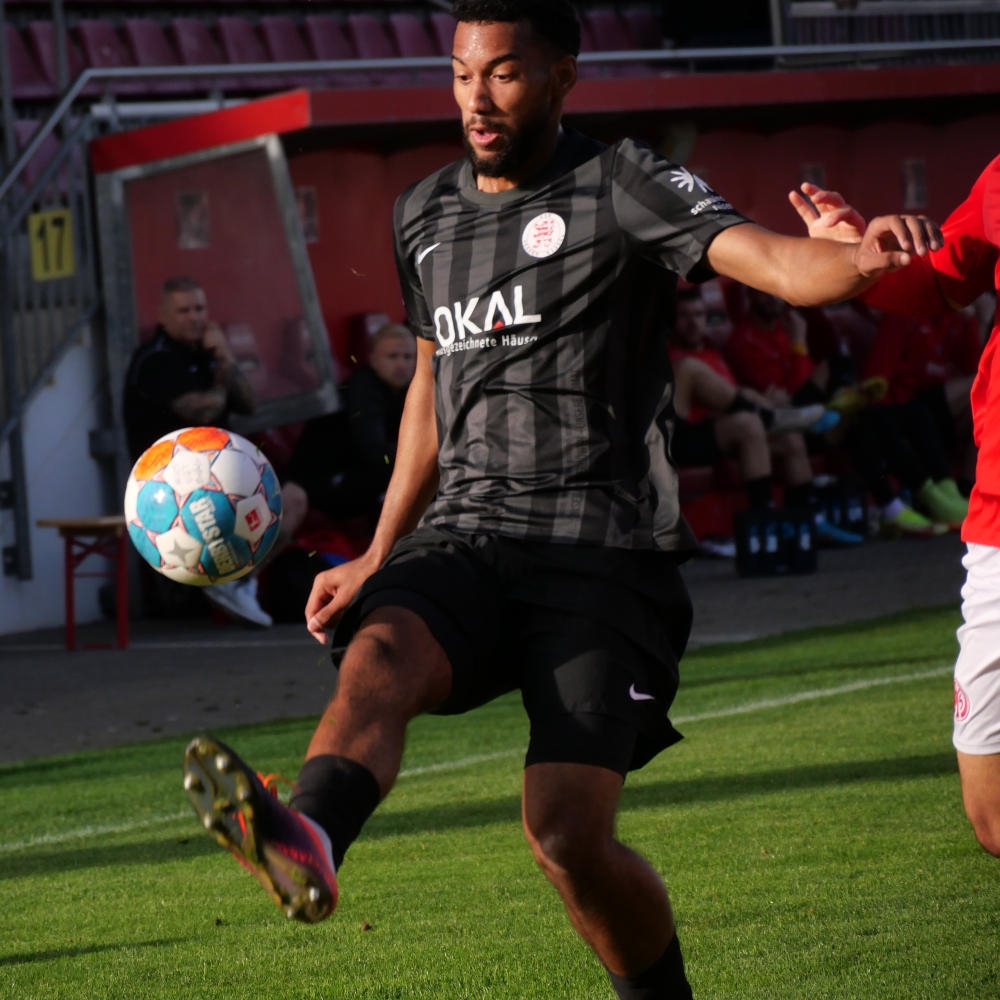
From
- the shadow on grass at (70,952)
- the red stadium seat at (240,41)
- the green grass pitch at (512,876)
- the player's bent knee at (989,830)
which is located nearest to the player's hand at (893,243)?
the player's bent knee at (989,830)

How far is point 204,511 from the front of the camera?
492cm

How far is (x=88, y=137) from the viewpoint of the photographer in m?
13.8

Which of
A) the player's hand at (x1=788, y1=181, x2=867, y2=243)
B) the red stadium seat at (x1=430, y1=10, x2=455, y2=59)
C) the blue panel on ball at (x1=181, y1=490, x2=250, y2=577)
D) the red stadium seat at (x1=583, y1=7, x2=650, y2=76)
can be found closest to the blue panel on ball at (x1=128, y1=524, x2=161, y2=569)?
the blue panel on ball at (x1=181, y1=490, x2=250, y2=577)

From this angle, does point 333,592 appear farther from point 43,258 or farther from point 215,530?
point 43,258

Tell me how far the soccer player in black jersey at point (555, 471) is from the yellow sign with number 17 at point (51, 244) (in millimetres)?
9658

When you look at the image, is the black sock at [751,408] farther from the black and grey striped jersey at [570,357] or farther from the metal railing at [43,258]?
the black and grey striped jersey at [570,357]

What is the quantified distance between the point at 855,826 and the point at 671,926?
2.48m

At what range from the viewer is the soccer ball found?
492 centimetres

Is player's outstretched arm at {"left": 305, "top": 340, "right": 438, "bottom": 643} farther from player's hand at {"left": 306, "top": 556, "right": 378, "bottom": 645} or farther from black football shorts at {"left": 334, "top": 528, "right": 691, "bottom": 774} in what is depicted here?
black football shorts at {"left": 334, "top": 528, "right": 691, "bottom": 774}

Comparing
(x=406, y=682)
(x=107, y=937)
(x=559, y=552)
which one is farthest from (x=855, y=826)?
(x=406, y=682)

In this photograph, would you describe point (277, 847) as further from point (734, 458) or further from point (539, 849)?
point (734, 458)

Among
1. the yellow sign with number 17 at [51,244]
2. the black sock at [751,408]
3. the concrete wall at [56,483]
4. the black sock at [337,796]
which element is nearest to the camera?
the black sock at [337,796]

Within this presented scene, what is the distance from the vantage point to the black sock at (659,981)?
12.2ft

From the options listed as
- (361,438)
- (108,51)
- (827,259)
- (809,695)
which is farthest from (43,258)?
(827,259)
